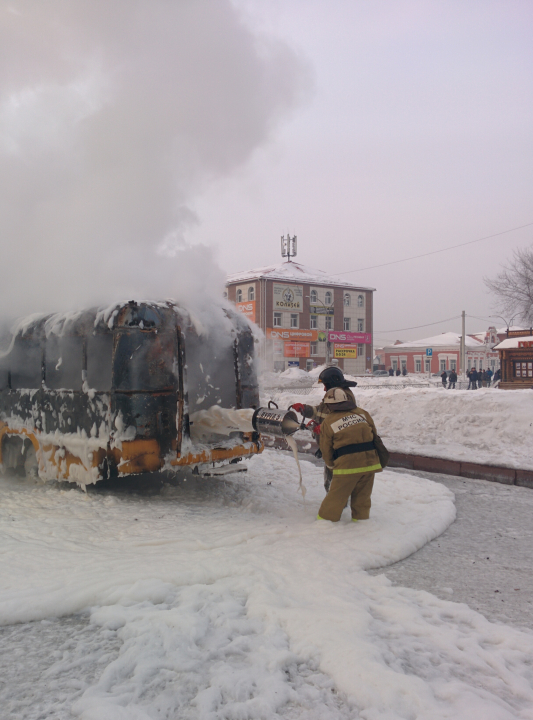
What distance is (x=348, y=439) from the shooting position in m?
5.03

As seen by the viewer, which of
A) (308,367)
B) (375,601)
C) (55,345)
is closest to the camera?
(375,601)

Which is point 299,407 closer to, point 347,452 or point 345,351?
point 347,452

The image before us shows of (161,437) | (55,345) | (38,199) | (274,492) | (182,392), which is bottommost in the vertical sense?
(274,492)

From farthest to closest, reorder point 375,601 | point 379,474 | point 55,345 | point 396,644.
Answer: point 379,474
point 55,345
point 375,601
point 396,644

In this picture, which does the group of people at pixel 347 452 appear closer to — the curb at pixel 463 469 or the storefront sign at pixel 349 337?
the curb at pixel 463 469

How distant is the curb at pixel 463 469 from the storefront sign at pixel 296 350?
37.3 meters

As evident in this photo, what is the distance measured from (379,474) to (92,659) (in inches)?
221

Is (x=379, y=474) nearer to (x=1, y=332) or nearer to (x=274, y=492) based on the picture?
(x=274, y=492)

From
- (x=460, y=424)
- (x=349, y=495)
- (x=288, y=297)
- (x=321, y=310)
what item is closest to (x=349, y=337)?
(x=321, y=310)

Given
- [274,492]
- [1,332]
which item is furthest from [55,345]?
[274,492]

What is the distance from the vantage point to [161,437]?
5.66 meters

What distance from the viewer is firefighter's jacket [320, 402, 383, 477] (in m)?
4.98

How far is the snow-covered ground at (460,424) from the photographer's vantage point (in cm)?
913

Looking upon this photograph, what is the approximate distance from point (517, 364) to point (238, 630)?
17.3 m
